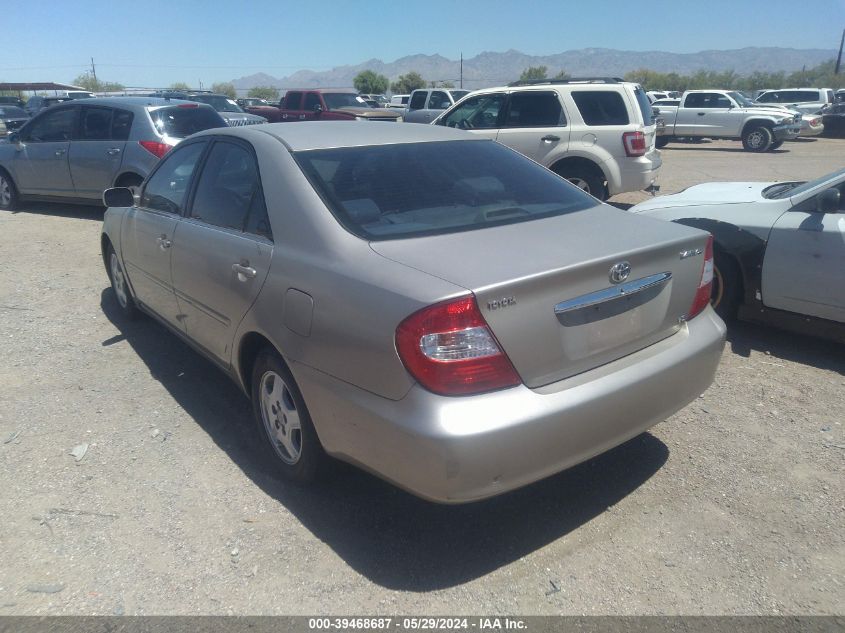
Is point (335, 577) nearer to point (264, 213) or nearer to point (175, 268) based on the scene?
point (264, 213)

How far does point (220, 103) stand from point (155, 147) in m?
8.66

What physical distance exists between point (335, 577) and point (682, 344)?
180 cm

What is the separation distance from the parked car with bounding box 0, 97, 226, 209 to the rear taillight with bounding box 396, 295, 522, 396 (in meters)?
7.38

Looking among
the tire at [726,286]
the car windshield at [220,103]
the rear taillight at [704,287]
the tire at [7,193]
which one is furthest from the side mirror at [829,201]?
the car windshield at [220,103]

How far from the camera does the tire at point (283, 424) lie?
306 centimetres

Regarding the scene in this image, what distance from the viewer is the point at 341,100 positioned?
65.8 feet

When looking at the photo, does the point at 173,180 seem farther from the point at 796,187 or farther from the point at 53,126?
the point at 53,126

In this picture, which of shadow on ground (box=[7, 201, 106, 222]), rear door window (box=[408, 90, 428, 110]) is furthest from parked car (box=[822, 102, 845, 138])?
shadow on ground (box=[7, 201, 106, 222])

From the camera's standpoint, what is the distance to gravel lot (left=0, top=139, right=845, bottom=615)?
264 centimetres

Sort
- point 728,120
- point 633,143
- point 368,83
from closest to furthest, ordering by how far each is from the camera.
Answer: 1. point 633,143
2. point 728,120
3. point 368,83

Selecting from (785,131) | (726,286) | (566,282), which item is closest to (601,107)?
(726,286)

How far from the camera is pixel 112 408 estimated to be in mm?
4203

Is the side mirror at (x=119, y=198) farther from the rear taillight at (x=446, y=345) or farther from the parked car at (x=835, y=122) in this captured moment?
the parked car at (x=835, y=122)

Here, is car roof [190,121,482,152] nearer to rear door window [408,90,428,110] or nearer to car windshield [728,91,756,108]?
rear door window [408,90,428,110]
